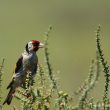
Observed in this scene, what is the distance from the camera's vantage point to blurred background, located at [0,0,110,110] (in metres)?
23.8

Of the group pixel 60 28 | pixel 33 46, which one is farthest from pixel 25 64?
pixel 60 28

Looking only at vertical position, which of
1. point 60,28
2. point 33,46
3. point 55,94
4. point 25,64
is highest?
point 60,28

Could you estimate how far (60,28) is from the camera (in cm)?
3144

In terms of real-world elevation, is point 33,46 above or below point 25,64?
above

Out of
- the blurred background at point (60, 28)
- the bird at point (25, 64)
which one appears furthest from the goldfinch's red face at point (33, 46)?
the blurred background at point (60, 28)

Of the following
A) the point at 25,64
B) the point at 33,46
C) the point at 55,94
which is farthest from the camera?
the point at 33,46

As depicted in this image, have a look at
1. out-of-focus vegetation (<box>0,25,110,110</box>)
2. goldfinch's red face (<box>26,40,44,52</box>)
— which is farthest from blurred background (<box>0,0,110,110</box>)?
out-of-focus vegetation (<box>0,25,110,110</box>)

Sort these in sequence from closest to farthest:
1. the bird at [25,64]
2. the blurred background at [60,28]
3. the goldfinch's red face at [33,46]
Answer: the bird at [25,64] → the goldfinch's red face at [33,46] → the blurred background at [60,28]

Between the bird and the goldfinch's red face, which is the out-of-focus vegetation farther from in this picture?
the goldfinch's red face

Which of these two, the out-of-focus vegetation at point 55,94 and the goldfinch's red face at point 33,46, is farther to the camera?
the goldfinch's red face at point 33,46

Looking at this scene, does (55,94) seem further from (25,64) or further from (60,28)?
(60,28)

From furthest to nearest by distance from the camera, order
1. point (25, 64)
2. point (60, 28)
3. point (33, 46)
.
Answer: point (60, 28), point (33, 46), point (25, 64)

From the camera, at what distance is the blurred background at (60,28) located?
78.2 feet

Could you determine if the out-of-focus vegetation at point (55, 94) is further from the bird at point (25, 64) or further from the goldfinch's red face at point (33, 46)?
the goldfinch's red face at point (33, 46)
